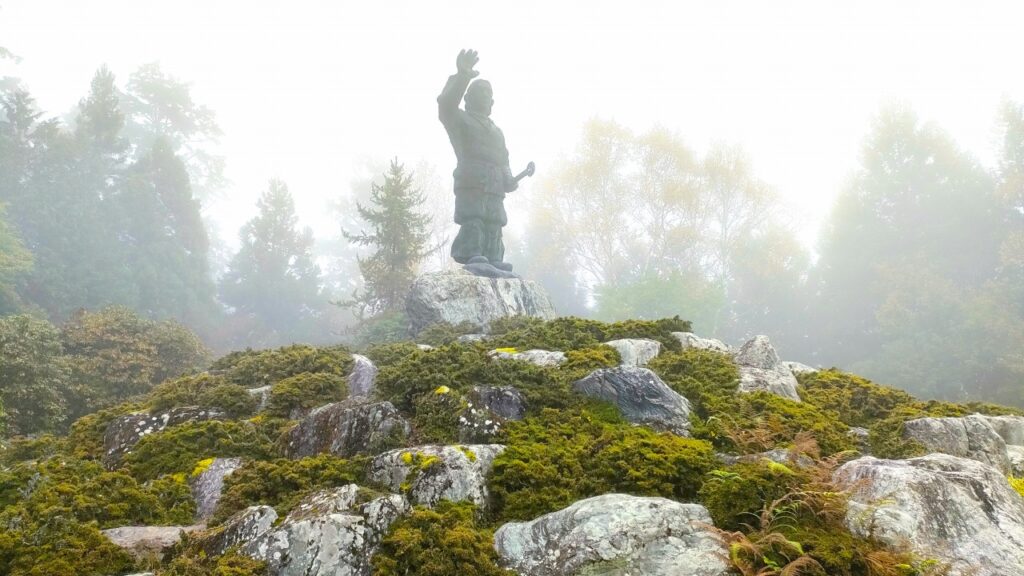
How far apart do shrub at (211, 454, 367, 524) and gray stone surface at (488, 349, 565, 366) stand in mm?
3254

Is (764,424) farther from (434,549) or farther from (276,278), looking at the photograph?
(276,278)

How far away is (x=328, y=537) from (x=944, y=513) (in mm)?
4346

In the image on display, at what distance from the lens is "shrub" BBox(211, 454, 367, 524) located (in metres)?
5.12

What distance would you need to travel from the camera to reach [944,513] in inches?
164

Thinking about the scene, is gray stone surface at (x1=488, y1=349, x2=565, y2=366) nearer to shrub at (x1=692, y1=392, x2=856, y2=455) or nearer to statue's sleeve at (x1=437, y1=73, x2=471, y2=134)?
shrub at (x1=692, y1=392, x2=856, y2=455)

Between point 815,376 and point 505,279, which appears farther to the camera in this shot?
point 505,279

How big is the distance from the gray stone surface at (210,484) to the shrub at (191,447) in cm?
22

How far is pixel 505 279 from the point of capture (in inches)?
616

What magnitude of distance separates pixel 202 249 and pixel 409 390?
33735 millimetres

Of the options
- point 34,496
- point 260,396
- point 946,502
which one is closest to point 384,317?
point 260,396

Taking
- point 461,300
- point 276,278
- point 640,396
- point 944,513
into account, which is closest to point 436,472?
point 640,396

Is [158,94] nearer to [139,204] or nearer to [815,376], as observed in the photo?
[139,204]

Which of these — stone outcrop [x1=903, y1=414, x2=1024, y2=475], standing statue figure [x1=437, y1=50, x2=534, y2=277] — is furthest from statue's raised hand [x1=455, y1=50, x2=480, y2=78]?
stone outcrop [x1=903, y1=414, x2=1024, y2=475]

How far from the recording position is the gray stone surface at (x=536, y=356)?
A: 27.6 feet
